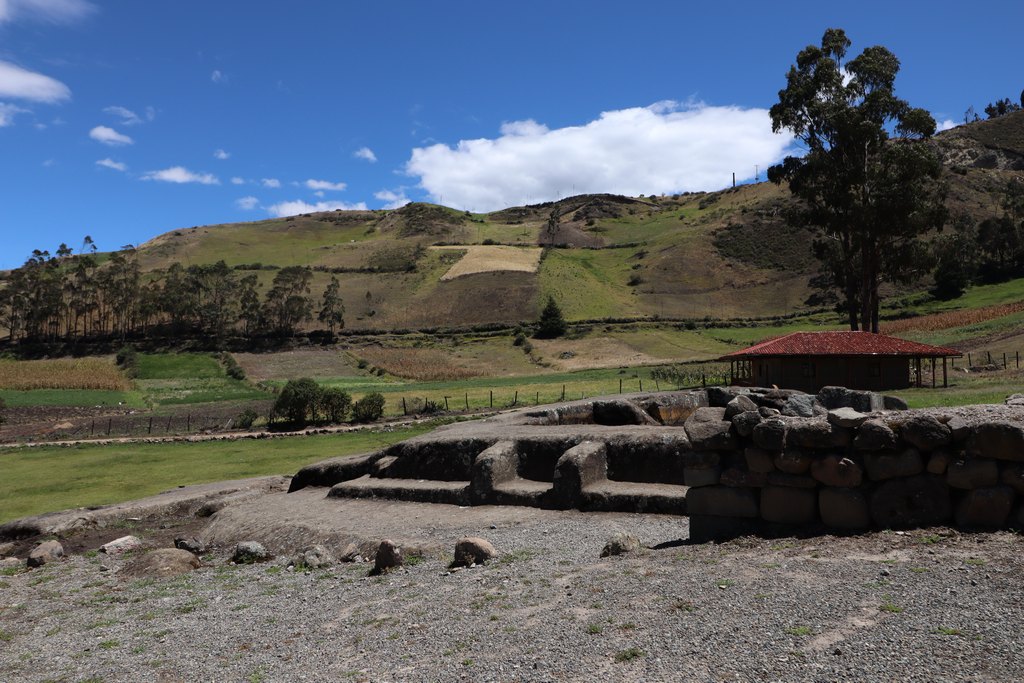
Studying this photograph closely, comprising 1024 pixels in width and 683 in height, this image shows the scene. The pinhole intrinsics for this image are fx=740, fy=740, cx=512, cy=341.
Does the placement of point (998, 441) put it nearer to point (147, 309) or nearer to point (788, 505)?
point (788, 505)

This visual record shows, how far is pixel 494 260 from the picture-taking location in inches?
5792

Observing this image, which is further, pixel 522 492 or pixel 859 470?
pixel 522 492

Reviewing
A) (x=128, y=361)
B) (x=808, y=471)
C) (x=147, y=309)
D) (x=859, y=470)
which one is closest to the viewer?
(x=859, y=470)

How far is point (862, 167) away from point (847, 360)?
16094 millimetres

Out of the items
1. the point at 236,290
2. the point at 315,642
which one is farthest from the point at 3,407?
the point at 236,290

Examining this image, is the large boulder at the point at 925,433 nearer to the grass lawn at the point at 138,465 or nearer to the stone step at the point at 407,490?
the stone step at the point at 407,490

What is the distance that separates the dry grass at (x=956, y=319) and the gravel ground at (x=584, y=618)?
68283 mm

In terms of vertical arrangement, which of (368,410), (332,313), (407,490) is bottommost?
(368,410)

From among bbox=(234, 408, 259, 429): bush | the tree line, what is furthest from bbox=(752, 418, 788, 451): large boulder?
the tree line

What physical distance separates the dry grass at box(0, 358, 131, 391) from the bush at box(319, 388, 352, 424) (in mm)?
34887

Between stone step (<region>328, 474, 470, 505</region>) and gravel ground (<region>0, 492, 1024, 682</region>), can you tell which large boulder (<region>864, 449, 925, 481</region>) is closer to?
gravel ground (<region>0, 492, 1024, 682</region>)

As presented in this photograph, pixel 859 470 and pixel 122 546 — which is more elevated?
pixel 859 470

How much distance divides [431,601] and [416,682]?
8.02 ft

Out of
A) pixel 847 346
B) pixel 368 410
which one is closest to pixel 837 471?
pixel 847 346
